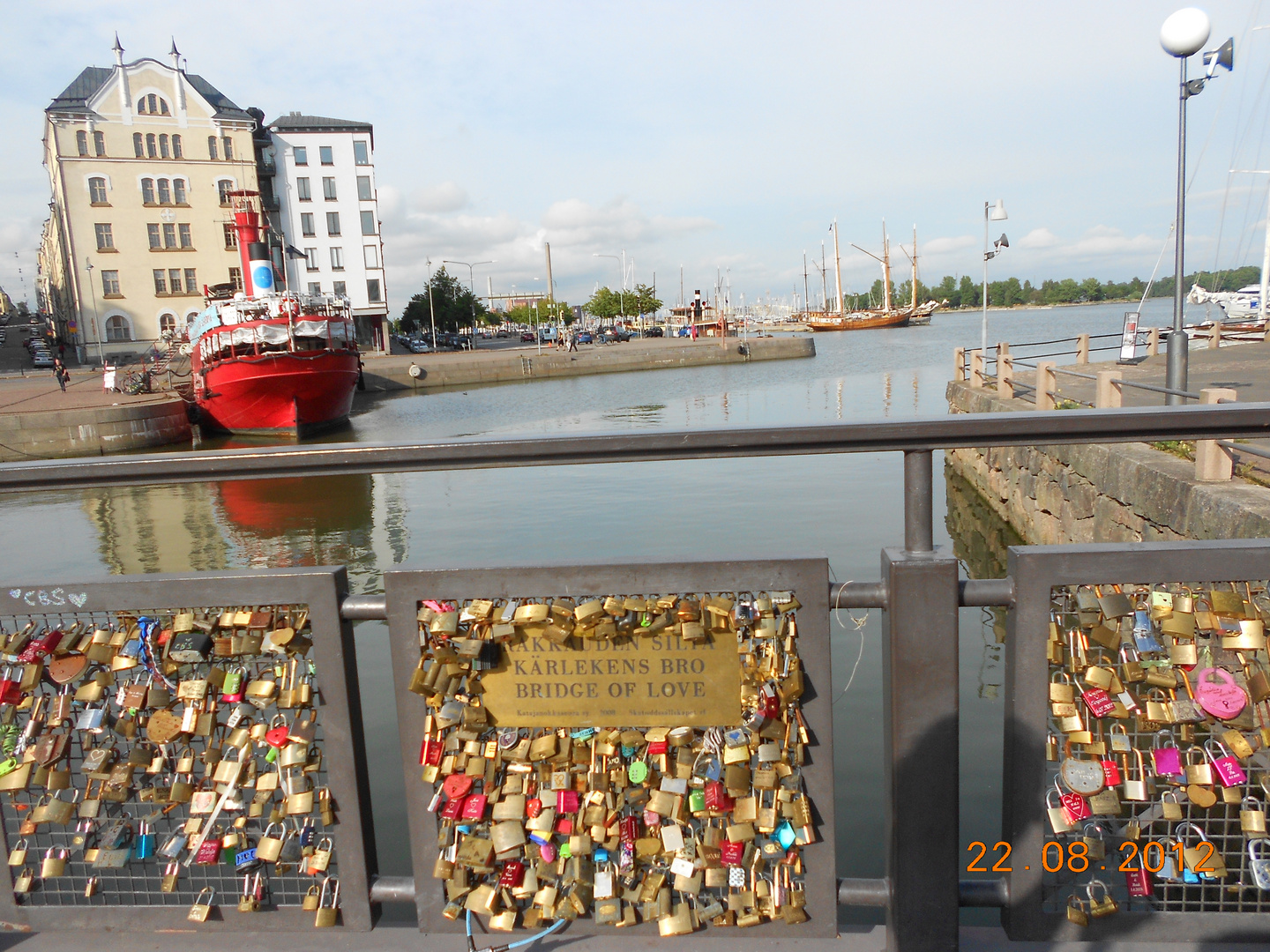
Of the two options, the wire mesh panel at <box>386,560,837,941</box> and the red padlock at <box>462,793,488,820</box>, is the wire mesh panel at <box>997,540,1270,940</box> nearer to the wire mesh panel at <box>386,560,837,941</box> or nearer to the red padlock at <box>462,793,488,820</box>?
the wire mesh panel at <box>386,560,837,941</box>

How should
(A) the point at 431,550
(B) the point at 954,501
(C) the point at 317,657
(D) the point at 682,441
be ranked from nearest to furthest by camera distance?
(D) the point at 682,441, (C) the point at 317,657, (A) the point at 431,550, (B) the point at 954,501

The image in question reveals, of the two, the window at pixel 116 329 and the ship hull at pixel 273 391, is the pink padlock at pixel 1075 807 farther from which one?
the window at pixel 116 329

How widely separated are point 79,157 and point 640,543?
5808 centimetres

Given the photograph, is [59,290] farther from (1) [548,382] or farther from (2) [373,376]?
(1) [548,382]

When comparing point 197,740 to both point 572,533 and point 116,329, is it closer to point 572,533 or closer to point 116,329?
point 572,533

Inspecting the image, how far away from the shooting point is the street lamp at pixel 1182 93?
11.0m

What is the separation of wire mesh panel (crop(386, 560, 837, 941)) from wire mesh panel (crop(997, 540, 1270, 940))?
42cm

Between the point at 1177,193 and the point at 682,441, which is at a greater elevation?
the point at 1177,193

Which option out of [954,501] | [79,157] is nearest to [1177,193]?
[954,501]

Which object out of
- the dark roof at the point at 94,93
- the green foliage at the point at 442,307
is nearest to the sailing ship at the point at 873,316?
the green foliage at the point at 442,307

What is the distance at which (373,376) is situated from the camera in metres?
52.8

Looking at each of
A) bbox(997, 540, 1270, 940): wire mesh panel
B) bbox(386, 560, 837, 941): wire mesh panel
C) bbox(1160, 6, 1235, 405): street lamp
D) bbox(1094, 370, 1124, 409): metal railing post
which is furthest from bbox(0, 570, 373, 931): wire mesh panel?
bbox(1160, 6, 1235, 405): street lamp

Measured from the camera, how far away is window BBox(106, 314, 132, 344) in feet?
185

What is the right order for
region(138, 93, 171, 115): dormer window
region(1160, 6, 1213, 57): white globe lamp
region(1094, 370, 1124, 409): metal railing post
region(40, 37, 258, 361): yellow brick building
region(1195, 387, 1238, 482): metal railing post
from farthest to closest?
region(138, 93, 171, 115): dormer window
region(40, 37, 258, 361): yellow brick building
region(1160, 6, 1213, 57): white globe lamp
region(1094, 370, 1124, 409): metal railing post
region(1195, 387, 1238, 482): metal railing post
